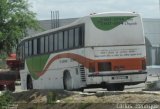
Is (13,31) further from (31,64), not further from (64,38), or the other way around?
(64,38)

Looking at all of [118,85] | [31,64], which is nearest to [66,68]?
[118,85]

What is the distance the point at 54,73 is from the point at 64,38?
2892mm

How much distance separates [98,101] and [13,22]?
46.5m

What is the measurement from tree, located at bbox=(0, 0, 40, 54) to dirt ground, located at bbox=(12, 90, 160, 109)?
39395mm

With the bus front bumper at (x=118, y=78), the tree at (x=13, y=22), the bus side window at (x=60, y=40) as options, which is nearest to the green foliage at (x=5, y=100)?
the bus front bumper at (x=118, y=78)

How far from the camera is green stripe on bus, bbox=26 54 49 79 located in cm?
3052

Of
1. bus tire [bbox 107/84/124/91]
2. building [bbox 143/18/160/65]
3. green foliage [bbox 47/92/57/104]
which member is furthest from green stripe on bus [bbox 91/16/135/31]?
building [bbox 143/18/160/65]

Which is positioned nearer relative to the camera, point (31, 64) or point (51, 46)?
point (51, 46)

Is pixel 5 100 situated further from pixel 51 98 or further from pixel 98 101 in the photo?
pixel 98 101

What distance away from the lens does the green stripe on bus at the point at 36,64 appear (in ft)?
100

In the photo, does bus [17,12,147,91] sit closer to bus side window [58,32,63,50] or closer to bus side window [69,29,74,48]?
bus side window [69,29,74,48]

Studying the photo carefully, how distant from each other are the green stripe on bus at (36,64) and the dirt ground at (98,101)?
22.2ft

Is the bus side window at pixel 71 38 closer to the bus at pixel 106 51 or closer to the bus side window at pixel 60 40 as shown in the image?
the bus at pixel 106 51

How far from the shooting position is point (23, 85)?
34938 mm
